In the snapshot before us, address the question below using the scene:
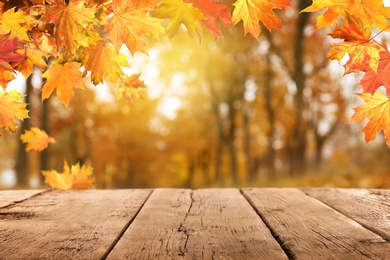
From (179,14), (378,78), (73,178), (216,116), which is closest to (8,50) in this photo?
(179,14)

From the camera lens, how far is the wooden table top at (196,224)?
1602 millimetres

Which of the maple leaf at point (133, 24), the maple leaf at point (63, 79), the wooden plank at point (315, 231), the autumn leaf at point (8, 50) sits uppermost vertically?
the maple leaf at point (133, 24)

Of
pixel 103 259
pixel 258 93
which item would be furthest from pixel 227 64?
pixel 103 259

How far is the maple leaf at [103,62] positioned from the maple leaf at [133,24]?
0.62 feet

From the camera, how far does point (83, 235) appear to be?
1814 mm

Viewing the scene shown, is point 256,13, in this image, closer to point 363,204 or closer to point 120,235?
point 120,235

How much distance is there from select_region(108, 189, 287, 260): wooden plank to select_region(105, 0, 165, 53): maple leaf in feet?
2.23

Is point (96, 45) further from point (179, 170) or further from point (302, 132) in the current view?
point (179, 170)

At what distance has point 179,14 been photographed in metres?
1.80

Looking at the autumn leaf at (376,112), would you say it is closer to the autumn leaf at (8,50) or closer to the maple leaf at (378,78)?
the maple leaf at (378,78)

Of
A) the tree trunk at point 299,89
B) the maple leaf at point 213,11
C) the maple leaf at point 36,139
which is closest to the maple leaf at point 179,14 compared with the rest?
the maple leaf at point 213,11

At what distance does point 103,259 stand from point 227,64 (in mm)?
18912

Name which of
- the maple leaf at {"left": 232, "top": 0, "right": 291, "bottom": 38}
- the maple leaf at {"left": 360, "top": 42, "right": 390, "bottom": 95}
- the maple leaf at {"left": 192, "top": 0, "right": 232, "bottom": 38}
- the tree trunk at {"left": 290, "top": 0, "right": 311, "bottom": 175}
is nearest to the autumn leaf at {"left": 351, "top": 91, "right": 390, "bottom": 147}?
the maple leaf at {"left": 360, "top": 42, "right": 390, "bottom": 95}

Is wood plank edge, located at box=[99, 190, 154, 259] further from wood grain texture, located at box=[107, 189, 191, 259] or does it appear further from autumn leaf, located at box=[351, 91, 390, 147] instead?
autumn leaf, located at box=[351, 91, 390, 147]
